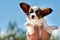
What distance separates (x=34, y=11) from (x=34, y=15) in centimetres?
3

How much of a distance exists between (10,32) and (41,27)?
0.93ft

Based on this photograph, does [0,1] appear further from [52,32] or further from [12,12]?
[52,32]

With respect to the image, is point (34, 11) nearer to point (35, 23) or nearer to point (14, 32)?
point (35, 23)

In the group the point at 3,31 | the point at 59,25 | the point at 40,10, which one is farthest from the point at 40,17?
the point at 3,31

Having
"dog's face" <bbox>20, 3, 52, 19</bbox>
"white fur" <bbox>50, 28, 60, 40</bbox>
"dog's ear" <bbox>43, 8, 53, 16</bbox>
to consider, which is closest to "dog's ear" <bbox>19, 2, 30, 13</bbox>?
"dog's face" <bbox>20, 3, 52, 19</bbox>

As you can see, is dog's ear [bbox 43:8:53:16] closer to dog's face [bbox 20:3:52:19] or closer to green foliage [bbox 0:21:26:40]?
dog's face [bbox 20:3:52:19]

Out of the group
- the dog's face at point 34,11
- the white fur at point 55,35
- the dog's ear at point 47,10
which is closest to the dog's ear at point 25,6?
the dog's face at point 34,11

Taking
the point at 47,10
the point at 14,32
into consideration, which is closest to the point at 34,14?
the point at 47,10

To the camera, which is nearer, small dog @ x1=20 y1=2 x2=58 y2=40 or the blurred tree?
small dog @ x1=20 y1=2 x2=58 y2=40

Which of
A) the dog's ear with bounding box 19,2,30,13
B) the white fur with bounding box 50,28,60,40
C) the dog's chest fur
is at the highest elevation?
the dog's ear with bounding box 19,2,30,13

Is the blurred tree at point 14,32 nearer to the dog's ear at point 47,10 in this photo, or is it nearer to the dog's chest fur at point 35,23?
the dog's chest fur at point 35,23

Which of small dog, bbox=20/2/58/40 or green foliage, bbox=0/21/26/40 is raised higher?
small dog, bbox=20/2/58/40

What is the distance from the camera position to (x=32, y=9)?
6.87 ft

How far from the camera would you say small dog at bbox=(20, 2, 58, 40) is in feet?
6.84
